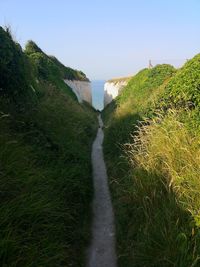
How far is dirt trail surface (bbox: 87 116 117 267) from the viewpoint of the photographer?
7535mm

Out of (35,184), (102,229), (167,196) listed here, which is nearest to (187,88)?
(167,196)

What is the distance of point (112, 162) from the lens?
13.9 metres

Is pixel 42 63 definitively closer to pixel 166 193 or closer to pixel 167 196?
pixel 166 193

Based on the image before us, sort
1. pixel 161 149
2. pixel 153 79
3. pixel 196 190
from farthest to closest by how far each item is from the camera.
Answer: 1. pixel 153 79
2. pixel 161 149
3. pixel 196 190

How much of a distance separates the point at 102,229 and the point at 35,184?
2177 mm

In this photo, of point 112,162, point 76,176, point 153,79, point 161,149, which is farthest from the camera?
point 153,79

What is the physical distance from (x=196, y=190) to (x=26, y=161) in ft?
11.1

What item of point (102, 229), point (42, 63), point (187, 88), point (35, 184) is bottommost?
point (102, 229)

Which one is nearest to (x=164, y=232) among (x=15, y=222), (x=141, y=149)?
(x=15, y=222)

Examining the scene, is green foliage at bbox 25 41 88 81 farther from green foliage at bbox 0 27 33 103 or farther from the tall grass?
the tall grass

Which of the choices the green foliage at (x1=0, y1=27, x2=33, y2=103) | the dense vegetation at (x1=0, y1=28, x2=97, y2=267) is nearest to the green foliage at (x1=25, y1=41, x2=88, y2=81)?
the dense vegetation at (x1=0, y1=28, x2=97, y2=267)

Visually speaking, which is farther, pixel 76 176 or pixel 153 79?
pixel 153 79

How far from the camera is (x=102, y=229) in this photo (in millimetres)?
8867

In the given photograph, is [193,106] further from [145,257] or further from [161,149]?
[145,257]
